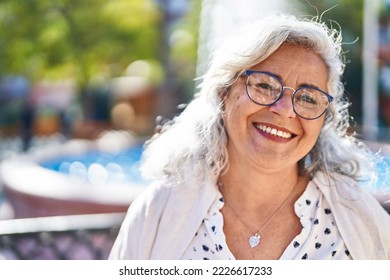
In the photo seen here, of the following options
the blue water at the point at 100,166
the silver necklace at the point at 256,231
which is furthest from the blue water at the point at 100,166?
the silver necklace at the point at 256,231

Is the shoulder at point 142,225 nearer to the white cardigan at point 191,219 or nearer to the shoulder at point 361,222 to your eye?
the white cardigan at point 191,219

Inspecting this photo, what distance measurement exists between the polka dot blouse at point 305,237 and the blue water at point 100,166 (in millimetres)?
4876

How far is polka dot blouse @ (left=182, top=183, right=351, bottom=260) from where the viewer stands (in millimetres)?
1403

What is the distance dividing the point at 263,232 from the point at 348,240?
177mm

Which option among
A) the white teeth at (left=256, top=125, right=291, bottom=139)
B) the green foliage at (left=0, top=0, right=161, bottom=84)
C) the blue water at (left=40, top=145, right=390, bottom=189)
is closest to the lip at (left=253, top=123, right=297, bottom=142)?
the white teeth at (left=256, top=125, right=291, bottom=139)

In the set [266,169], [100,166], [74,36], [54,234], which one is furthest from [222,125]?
[74,36]

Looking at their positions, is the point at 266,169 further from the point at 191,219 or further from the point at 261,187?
the point at 191,219

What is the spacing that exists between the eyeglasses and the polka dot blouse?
0.20m

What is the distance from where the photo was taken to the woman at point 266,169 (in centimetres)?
136

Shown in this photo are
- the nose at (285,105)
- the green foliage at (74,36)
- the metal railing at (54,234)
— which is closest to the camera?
the nose at (285,105)

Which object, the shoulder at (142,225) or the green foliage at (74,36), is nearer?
the shoulder at (142,225)

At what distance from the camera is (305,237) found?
1404mm

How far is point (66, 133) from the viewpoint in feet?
35.0

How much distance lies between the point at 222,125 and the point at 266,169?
6.6 inches
